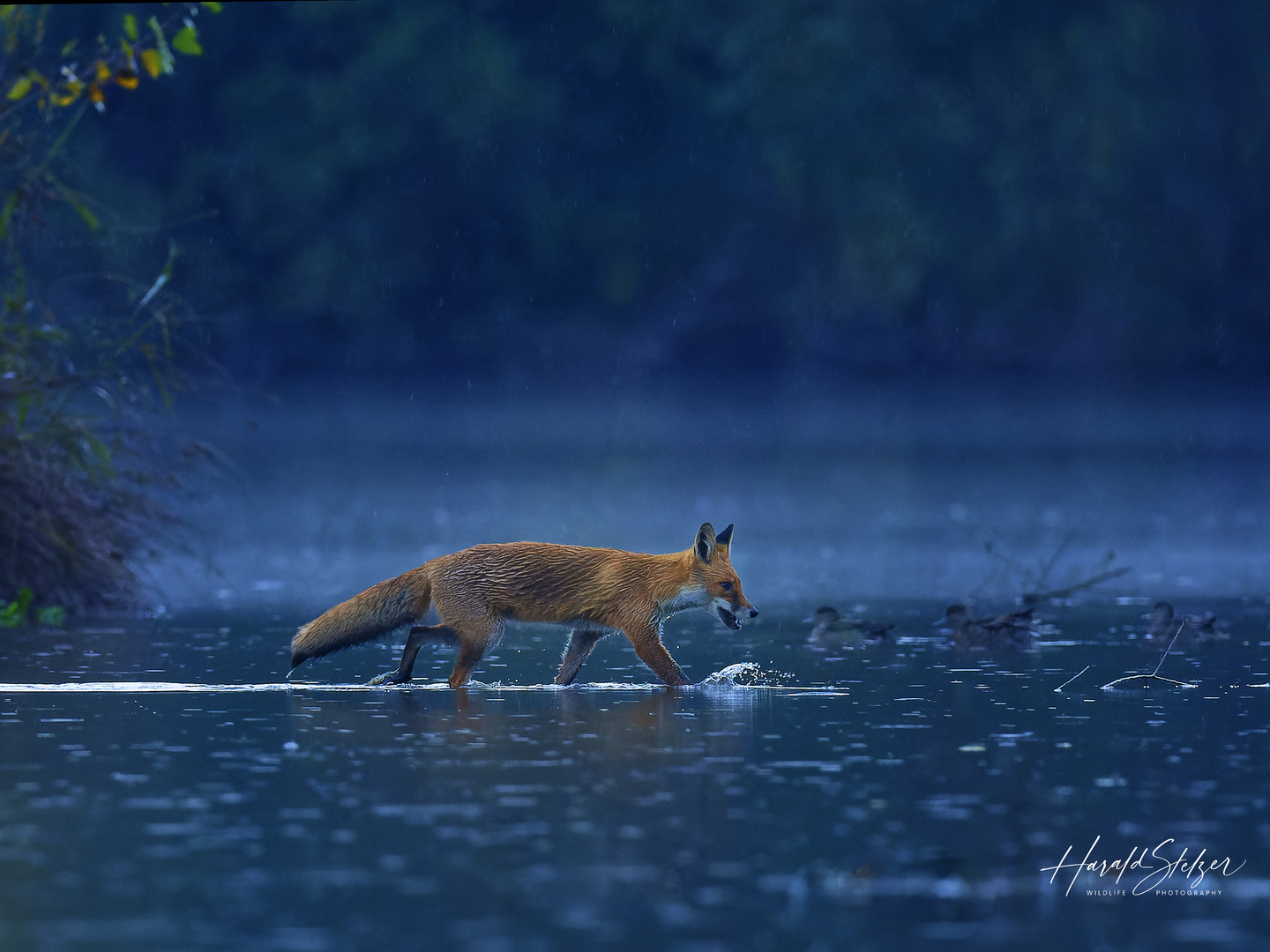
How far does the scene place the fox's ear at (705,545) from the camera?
11.0 m

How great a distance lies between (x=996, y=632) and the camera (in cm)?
1318

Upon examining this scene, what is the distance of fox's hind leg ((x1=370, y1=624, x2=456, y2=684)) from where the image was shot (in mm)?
11039

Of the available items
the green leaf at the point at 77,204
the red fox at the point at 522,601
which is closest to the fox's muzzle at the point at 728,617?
the red fox at the point at 522,601

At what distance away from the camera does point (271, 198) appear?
3944cm

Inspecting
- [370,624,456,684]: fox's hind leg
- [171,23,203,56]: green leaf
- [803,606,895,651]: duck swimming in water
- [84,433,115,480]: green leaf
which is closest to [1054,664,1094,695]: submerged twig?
[803,606,895,651]: duck swimming in water

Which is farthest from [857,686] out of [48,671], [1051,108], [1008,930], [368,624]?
[1051,108]

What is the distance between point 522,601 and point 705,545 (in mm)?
1082

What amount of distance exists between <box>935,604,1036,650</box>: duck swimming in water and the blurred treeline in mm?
27157

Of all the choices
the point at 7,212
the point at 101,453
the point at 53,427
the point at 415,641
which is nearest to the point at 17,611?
the point at 101,453

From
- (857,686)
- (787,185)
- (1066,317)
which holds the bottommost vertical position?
(857,686)

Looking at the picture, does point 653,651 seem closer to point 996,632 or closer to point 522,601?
point 522,601

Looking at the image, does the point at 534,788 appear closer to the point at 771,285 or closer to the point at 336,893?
the point at 336,893

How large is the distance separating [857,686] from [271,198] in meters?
30.7

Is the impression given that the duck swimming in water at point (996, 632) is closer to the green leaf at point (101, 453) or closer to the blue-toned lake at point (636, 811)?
the blue-toned lake at point (636, 811)
